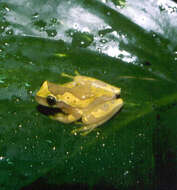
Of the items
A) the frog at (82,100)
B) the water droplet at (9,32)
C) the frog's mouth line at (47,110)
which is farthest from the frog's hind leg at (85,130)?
the water droplet at (9,32)

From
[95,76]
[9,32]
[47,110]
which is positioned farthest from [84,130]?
[9,32]

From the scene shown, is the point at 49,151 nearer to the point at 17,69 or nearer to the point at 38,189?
the point at 38,189

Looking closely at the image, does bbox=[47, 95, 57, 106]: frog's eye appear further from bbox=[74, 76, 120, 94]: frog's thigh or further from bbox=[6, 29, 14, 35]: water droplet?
bbox=[6, 29, 14, 35]: water droplet

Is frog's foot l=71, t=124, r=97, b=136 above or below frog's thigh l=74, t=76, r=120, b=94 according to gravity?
below

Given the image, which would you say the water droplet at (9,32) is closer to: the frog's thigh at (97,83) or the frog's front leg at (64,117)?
the frog's thigh at (97,83)

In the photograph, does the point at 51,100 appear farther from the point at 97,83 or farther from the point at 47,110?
the point at 97,83

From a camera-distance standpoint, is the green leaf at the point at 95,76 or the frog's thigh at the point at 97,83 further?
the frog's thigh at the point at 97,83

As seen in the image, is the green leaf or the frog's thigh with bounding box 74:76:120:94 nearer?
the green leaf

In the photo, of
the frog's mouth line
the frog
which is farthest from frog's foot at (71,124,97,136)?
the frog's mouth line
